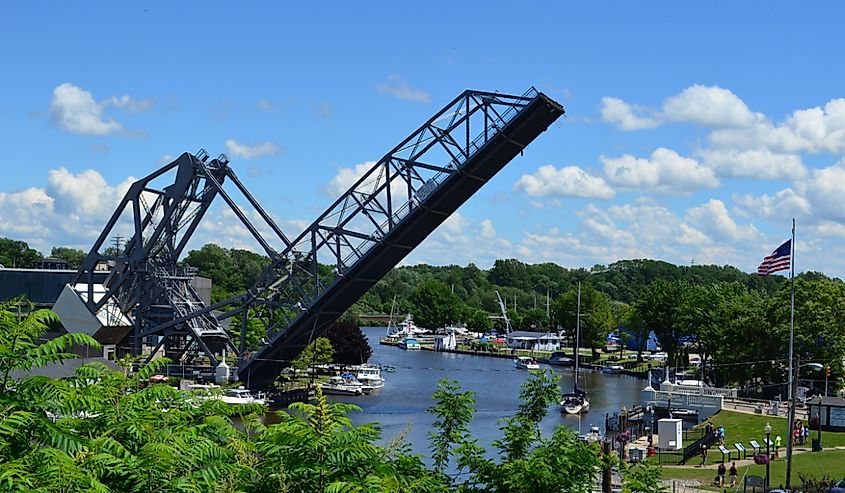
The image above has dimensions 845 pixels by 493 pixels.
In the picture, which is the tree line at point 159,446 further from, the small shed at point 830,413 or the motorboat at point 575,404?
the motorboat at point 575,404

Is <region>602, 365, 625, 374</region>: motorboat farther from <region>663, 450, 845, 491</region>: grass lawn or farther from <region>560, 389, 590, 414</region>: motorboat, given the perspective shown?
<region>663, 450, 845, 491</region>: grass lawn

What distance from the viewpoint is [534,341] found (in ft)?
350

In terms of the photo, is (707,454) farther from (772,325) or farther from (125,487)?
(125,487)

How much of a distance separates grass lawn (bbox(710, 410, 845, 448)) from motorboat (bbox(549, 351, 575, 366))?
4377cm

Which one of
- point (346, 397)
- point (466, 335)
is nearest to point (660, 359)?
point (466, 335)

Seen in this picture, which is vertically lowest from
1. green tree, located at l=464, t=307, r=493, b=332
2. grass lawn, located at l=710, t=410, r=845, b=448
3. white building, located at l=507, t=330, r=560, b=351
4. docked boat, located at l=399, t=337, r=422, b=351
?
grass lawn, located at l=710, t=410, r=845, b=448

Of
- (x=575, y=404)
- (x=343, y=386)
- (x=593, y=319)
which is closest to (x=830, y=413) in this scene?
(x=575, y=404)

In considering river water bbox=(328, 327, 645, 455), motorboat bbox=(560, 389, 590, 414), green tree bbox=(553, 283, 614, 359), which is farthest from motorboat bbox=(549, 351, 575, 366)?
motorboat bbox=(560, 389, 590, 414)

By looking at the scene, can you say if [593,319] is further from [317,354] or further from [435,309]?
[435,309]

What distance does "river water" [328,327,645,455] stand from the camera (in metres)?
40.9

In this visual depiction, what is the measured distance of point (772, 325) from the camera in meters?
50.8

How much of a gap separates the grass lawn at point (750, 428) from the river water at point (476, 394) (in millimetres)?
Result: 5633

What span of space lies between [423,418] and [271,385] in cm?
758

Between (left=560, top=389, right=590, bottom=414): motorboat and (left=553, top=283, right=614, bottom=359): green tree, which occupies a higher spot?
(left=553, top=283, right=614, bottom=359): green tree
